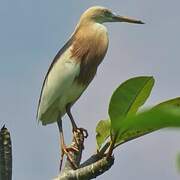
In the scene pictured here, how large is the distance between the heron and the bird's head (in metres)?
0.26

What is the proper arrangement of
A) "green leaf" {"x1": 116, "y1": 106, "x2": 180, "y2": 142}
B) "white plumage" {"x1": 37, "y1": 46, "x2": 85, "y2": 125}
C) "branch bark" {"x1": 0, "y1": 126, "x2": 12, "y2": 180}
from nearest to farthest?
"green leaf" {"x1": 116, "y1": 106, "x2": 180, "y2": 142}, "branch bark" {"x1": 0, "y1": 126, "x2": 12, "y2": 180}, "white plumage" {"x1": 37, "y1": 46, "x2": 85, "y2": 125}

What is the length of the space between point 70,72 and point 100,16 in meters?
1.25

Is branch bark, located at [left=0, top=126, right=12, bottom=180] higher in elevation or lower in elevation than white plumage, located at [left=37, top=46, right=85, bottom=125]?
higher

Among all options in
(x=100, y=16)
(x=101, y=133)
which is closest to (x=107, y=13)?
(x=100, y=16)

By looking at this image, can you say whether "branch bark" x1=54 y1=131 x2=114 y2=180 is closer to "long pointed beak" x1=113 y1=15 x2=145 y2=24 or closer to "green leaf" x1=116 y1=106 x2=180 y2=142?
"green leaf" x1=116 y1=106 x2=180 y2=142

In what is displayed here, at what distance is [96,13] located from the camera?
665 centimetres

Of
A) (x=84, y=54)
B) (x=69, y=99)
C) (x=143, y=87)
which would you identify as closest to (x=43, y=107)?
(x=69, y=99)

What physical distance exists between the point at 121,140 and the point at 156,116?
1.76 metres

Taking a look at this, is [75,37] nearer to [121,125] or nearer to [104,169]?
[104,169]

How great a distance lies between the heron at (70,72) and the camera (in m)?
5.64

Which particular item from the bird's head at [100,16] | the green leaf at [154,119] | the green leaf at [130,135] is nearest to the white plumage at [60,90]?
the bird's head at [100,16]

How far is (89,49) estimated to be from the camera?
600 centimetres

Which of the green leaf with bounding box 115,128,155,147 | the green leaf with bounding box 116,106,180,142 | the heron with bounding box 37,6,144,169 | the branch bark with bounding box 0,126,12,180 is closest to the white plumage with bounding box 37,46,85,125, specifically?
the heron with bounding box 37,6,144,169

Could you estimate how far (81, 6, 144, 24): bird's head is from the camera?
6.61 metres
